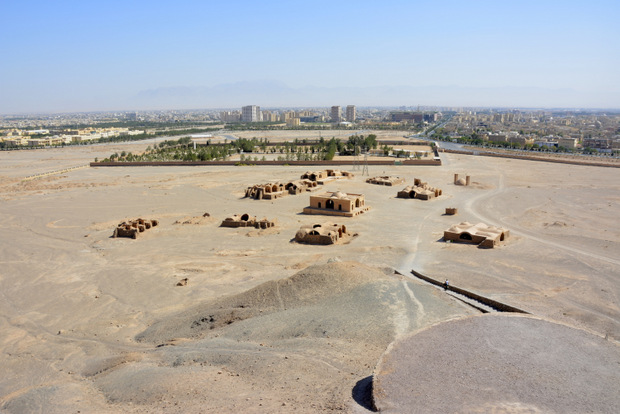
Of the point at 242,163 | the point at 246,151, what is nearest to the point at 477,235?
the point at 242,163

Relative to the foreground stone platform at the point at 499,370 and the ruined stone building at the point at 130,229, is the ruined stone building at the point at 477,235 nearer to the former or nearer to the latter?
the foreground stone platform at the point at 499,370

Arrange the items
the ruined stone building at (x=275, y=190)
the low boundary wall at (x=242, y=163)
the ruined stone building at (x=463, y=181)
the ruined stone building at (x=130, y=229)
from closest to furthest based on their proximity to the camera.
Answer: the ruined stone building at (x=130, y=229) → the ruined stone building at (x=275, y=190) → the ruined stone building at (x=463, y=181) → the low boundary wall at (x=242, y=163)

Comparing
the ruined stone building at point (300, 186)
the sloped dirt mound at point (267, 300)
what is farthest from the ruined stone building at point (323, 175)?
the sloped dirt mound at point (267, 300)

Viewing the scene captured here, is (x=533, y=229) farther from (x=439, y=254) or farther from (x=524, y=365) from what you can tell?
(x=524, y=365)

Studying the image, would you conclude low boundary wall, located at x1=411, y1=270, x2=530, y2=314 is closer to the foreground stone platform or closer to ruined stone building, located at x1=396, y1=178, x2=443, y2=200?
the foreground stone platform

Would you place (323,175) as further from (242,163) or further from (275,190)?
(242,163)

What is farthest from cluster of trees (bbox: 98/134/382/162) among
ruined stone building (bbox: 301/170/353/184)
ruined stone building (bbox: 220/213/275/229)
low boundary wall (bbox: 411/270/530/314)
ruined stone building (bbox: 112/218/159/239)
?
low boundary wall (bbox: 411/270/530/314)
